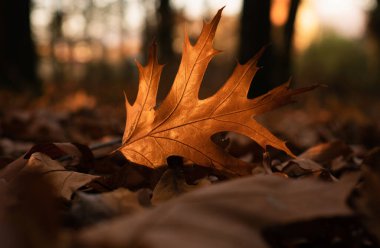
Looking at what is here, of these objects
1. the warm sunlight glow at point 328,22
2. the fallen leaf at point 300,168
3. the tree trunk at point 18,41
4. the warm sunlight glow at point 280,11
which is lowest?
the warm sunlight glow at point 328,22

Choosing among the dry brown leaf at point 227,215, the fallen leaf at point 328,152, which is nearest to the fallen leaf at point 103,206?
the dry brown leaf at point 227,215

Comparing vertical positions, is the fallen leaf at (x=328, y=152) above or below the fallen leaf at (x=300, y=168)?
below

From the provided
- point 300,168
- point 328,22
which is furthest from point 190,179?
point 328,22

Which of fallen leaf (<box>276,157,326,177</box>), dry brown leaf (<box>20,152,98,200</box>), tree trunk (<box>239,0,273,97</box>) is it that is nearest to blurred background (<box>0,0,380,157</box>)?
tree trunk (<box>239,0,273,97</box>)

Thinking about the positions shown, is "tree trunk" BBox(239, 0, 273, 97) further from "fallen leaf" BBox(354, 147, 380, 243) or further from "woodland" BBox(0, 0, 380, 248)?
"fallen leaf" BBox(354, 147, 380, 243)

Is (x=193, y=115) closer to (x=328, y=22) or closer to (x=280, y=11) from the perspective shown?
(x=280, y=11)

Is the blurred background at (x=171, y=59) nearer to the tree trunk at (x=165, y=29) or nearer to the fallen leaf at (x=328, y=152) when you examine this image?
the tree trunk at (x=165, y=29)

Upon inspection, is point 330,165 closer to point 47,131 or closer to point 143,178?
point 143,178

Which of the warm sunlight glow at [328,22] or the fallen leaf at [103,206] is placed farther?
the warm sunlight glow at [328,22]
